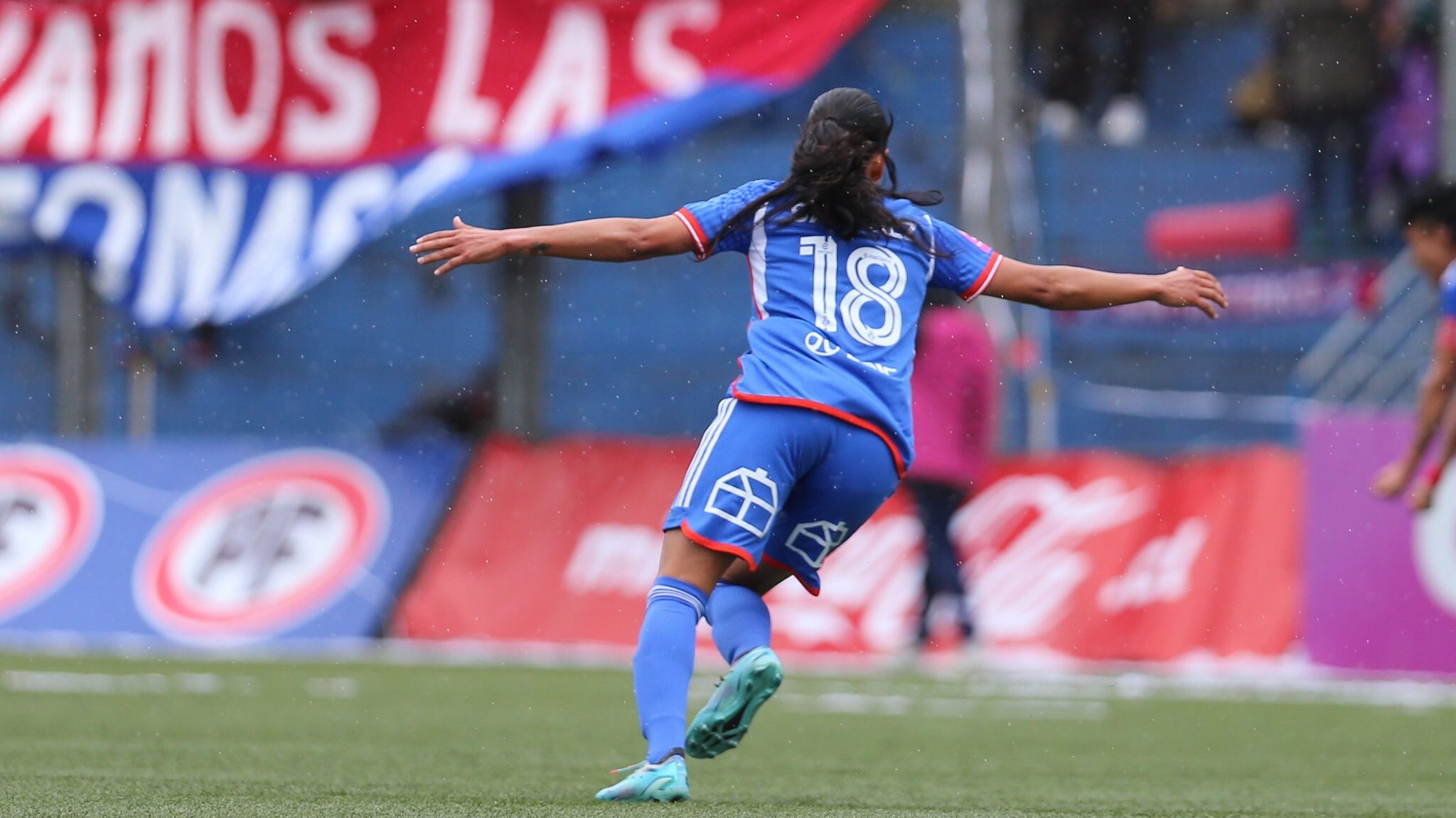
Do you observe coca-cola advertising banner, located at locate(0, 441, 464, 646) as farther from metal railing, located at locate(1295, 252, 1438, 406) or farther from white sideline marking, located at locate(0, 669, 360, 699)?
metal railing, located at locate(1295, 252, 1438, 406)

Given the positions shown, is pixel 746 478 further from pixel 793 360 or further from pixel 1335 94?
pixel 1335 94

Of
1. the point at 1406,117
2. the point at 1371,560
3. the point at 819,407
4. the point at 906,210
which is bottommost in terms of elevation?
the point at 1371,560

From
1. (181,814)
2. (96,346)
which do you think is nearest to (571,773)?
(181,814)

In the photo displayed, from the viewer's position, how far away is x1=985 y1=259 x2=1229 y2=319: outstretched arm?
197 inches

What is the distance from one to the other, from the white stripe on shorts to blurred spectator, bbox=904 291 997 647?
18.5 feet

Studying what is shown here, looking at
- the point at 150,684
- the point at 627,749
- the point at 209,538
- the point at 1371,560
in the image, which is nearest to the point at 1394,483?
the point at 1371,560

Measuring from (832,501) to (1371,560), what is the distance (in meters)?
6.04

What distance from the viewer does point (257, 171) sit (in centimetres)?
1271

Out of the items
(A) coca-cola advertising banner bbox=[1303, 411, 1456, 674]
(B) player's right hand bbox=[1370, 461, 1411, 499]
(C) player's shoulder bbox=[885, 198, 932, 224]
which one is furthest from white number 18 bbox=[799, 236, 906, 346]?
(A) coca-cola advertising banner bbox=[1303, 411, 1456, 674]

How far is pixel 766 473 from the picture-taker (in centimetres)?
468

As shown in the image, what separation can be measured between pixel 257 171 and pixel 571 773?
7.92 metres

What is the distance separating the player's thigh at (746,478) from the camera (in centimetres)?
468

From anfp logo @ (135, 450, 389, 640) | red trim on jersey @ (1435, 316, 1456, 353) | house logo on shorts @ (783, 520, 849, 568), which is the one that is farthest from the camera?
anfp logo @ (135, 450, 389, 640)

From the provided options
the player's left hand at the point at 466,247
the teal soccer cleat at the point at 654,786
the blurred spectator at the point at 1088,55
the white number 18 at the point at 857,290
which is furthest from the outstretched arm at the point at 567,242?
the blurred spectator at the point at 1088,55
